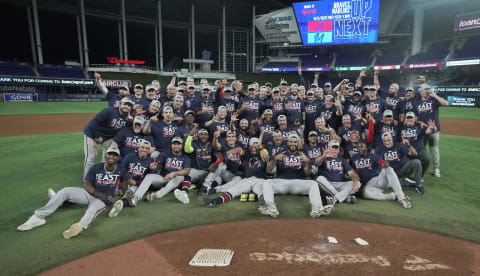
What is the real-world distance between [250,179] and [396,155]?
11.3ft

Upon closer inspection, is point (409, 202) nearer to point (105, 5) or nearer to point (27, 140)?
point (27, 140)

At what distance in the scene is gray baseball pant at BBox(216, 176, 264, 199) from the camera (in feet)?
19.1

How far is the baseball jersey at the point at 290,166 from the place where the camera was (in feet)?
19.9

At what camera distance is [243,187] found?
19.5 feet

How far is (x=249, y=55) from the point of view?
55438 millimetres

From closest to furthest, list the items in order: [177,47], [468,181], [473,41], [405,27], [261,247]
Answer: [261,247] < [468,181] < [473,41] < [405,27] < [177,47]

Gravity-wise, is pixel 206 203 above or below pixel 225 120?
below

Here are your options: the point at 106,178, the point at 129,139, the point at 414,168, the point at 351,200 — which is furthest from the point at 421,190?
the point at 129,139

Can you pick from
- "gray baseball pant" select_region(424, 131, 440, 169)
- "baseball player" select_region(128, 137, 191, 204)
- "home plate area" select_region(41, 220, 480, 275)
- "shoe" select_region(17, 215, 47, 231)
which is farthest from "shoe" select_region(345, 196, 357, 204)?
"shoe" select_region(17, 215, 47, 231)

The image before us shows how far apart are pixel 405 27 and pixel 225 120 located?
147 feet

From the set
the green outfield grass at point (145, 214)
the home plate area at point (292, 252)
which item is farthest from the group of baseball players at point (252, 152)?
the home plate area at point (292, 252)

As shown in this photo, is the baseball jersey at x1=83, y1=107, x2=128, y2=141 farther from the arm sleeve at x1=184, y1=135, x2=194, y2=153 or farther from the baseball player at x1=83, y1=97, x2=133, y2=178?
the arm sleeve at x1=184, y1=135, x2=194, y2=153

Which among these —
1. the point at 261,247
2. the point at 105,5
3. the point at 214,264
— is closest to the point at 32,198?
the point at 214,264

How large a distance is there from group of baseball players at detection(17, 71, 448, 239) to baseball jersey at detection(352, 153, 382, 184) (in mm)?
21
